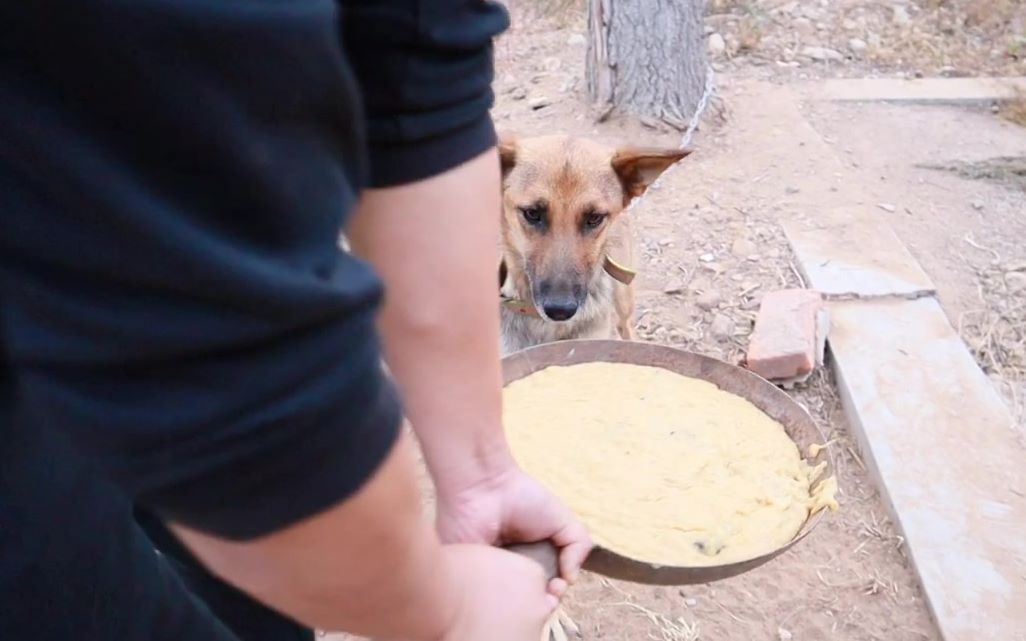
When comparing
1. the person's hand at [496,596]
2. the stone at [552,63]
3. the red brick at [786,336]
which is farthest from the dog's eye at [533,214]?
the stone at [552,63]

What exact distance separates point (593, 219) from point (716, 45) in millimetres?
3704

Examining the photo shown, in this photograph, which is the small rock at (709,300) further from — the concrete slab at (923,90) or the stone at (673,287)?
the concrete slab at (923,90)

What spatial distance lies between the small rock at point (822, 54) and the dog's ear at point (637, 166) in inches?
150

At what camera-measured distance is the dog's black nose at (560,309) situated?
9.96 feet

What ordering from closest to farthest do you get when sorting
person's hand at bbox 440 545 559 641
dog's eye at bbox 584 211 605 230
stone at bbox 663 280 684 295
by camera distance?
person's hand at bbox 440 545 559 641 → dog's eye at bbox 584 211 605 230 → stone at bbox 663 280 684 295

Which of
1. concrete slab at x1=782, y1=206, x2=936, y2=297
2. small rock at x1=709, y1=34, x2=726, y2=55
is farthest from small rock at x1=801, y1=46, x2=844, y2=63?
concrete slab at x1=782, y1=206, x2=936, y2=297

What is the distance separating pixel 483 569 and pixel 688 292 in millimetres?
3176

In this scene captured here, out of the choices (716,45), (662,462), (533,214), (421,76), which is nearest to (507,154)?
(533,214)

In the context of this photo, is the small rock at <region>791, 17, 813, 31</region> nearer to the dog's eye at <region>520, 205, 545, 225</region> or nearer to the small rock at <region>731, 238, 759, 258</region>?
the small rock at <region>731, 238, 759, 258</region>

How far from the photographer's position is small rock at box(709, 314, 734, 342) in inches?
143

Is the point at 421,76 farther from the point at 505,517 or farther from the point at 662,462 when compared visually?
the point at 662,462

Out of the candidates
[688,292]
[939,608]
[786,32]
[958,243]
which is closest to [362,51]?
[939,608]

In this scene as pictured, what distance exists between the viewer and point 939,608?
2.37 m

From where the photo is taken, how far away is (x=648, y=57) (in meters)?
5.09
